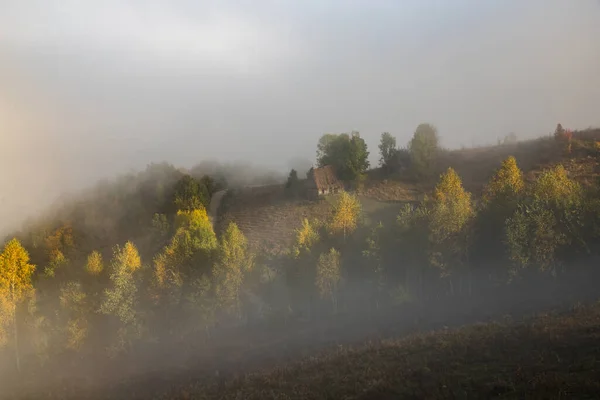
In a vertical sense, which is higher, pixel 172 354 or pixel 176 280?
pixel 176 280

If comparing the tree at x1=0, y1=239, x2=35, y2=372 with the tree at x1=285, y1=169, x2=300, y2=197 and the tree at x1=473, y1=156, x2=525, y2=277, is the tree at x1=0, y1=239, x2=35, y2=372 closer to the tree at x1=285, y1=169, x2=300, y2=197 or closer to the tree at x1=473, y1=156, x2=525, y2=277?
the tree at x1=285, y1=169, x2=300, y2=197

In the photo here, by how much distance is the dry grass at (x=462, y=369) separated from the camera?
1920cm

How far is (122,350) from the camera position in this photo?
62844 millimetres

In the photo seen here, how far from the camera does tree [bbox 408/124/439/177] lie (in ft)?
398

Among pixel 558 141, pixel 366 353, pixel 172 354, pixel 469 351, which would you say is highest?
pixel 558 141

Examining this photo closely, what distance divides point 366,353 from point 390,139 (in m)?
105

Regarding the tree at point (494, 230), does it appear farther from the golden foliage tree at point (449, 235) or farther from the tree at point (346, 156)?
the tree at point (346, 156)

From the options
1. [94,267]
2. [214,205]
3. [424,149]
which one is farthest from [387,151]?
[94,267]

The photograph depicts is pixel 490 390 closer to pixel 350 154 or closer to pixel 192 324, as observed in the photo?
pixel 192 324

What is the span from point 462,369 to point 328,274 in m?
40.2

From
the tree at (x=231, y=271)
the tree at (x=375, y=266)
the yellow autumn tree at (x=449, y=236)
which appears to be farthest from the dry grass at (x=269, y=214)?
the yellow autumn tree at (x=449, y=236)

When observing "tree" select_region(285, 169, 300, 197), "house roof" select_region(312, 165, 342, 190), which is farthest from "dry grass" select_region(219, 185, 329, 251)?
"house roof" select_region(312, 165, 342, 190)

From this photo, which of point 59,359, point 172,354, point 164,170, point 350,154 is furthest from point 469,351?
point 164,170

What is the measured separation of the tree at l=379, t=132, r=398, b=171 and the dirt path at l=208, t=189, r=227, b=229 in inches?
2016
